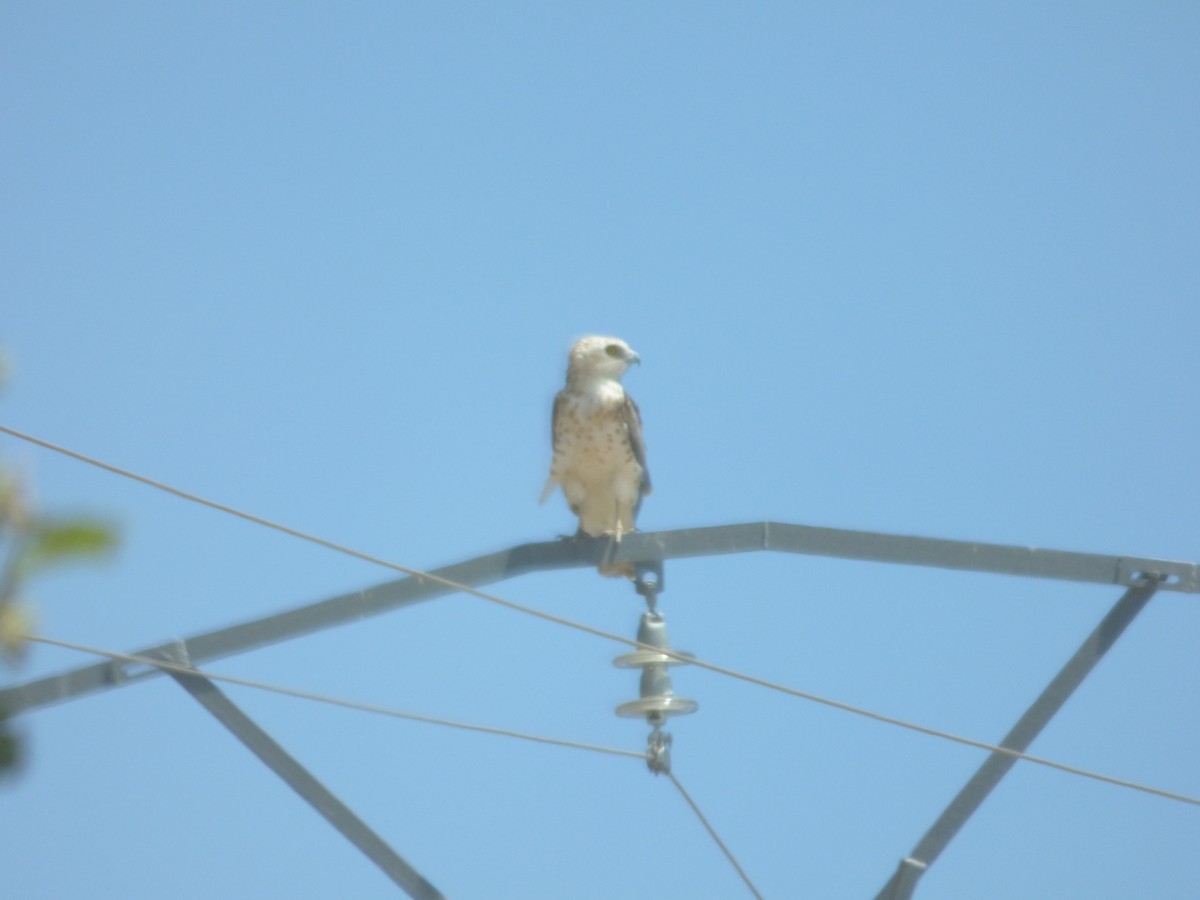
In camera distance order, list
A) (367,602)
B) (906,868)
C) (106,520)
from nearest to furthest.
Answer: (106,520)
(906,868)
(367,602)

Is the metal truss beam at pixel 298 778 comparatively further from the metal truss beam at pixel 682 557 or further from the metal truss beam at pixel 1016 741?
the metal truss beam at pixel 1016 741

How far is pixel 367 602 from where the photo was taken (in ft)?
17.8

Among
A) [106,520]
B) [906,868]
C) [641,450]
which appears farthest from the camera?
[641,450]

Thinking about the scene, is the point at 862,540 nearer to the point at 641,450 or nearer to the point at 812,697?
the point at 812,697

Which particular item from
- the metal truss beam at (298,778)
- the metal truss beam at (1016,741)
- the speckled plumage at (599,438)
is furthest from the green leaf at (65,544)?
the speckled plumage at (599,438)

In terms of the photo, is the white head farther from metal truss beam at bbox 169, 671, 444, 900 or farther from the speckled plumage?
metal truss beam at bbox 169, 671, 444, 900

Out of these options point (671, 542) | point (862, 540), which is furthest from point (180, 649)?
point (862, 540)

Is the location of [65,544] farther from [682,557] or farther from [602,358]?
[602,358]

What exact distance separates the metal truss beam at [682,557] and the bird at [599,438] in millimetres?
2564

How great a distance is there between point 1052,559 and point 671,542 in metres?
1.37

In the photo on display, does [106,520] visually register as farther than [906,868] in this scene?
No

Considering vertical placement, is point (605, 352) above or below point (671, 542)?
above

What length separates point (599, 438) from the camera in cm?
844

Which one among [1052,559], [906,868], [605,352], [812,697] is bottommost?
[906,868]
